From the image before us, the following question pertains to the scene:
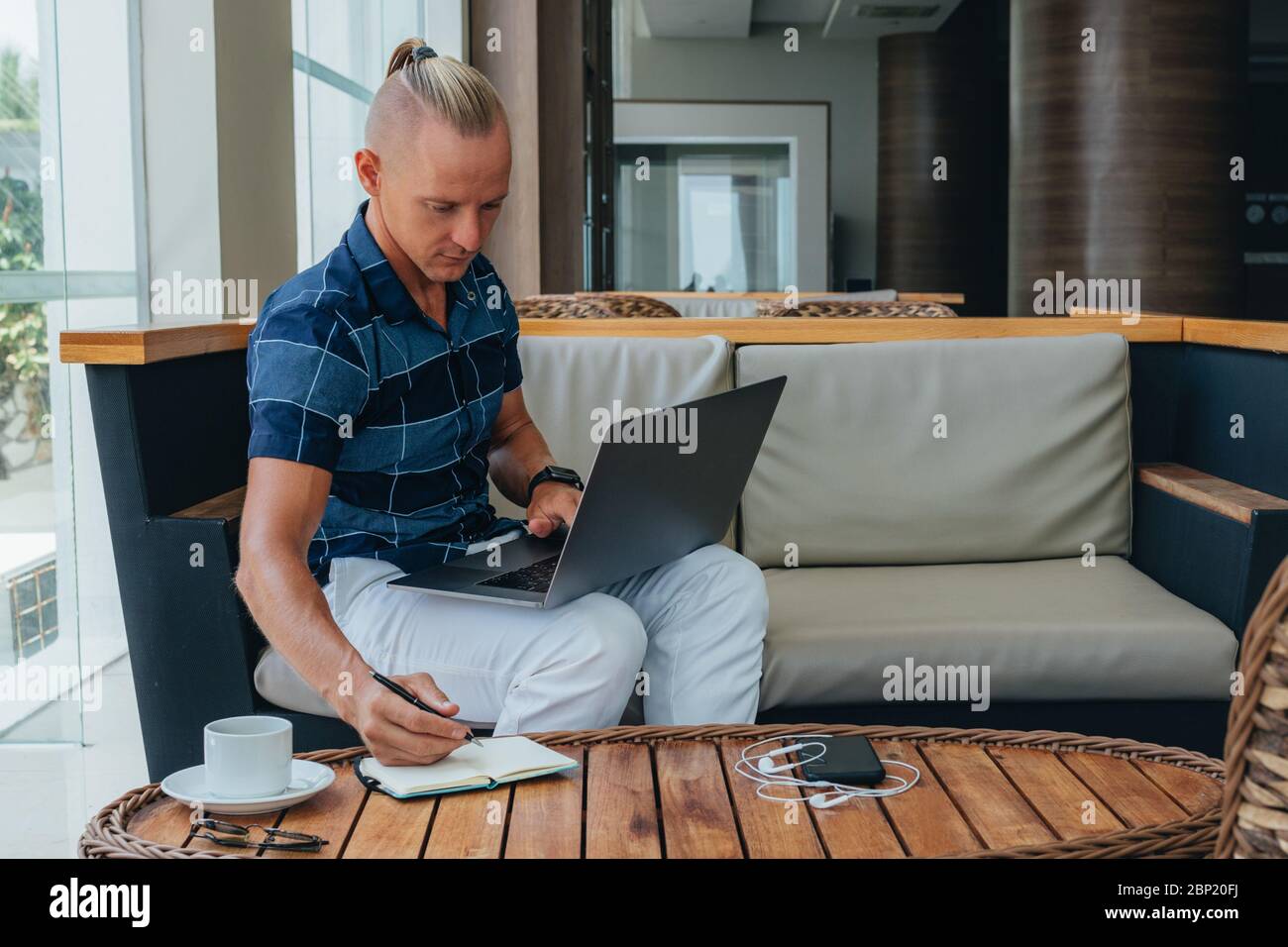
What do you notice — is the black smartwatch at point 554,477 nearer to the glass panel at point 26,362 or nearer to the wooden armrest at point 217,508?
the wooden armrest at point 217,508

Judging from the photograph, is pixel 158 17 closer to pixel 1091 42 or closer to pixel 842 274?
pixel 1091 42

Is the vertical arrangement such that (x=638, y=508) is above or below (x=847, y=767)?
above

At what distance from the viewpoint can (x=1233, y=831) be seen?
74 centimetres

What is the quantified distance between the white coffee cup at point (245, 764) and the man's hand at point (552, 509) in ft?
2.52

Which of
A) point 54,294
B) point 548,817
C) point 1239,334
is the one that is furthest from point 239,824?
point 54,294

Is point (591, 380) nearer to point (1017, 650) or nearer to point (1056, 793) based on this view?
point (1017, 650)

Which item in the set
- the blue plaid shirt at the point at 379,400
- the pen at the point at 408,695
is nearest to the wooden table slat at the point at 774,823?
the pen at the point at 408,695

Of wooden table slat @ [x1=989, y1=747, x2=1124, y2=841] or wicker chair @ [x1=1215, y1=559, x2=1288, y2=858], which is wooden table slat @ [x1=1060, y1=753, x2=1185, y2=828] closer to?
wooden table slat @ [x1=989, y1=747, x2=1124, y2=841]

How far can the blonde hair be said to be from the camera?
5.32ft

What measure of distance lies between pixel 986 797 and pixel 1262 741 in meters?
0.52

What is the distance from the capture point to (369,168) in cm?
170

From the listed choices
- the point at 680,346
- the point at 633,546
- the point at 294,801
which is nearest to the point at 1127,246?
the point at 680,346

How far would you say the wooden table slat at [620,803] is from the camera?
1099mm

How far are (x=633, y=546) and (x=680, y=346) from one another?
2.74ft
